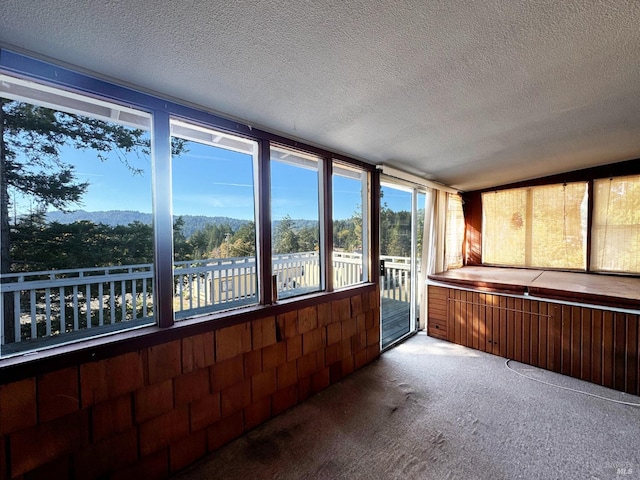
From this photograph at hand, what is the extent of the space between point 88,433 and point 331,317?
5.60 ft

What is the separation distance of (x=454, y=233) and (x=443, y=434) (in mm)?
3045

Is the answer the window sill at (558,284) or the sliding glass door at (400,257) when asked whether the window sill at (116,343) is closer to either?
the sliding glass door at (400,257)

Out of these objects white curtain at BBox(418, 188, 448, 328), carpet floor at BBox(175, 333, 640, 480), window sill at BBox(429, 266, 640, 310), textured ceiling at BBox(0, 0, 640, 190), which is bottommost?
carpet floor at BBox(175, 333, 640, 480)

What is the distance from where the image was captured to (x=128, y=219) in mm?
1734

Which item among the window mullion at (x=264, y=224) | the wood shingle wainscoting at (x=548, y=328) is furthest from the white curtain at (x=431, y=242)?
the window mullion at (x=264, y=224)

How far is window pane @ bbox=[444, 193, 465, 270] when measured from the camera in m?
4.09

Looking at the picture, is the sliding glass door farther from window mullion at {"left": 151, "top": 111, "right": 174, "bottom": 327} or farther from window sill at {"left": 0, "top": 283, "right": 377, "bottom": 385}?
window mullion at {"left": 151, "top": 111, "right": 174, "bottom": 327}

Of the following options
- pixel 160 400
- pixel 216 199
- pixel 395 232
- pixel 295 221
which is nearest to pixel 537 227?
pixel 395 232

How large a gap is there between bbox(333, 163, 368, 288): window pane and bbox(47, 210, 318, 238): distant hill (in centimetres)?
100

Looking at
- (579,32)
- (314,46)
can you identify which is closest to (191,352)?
(314,46)

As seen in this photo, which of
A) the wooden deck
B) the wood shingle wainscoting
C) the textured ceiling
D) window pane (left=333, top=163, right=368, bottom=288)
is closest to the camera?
the textured ceiling

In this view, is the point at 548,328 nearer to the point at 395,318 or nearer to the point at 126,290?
the point at 395,318

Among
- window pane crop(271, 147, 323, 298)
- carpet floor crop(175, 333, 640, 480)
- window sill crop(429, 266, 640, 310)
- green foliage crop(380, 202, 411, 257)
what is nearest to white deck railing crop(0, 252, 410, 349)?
window pane crop(271, 147, 323, 298)

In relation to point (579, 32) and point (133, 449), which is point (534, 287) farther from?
point (133, 449)
